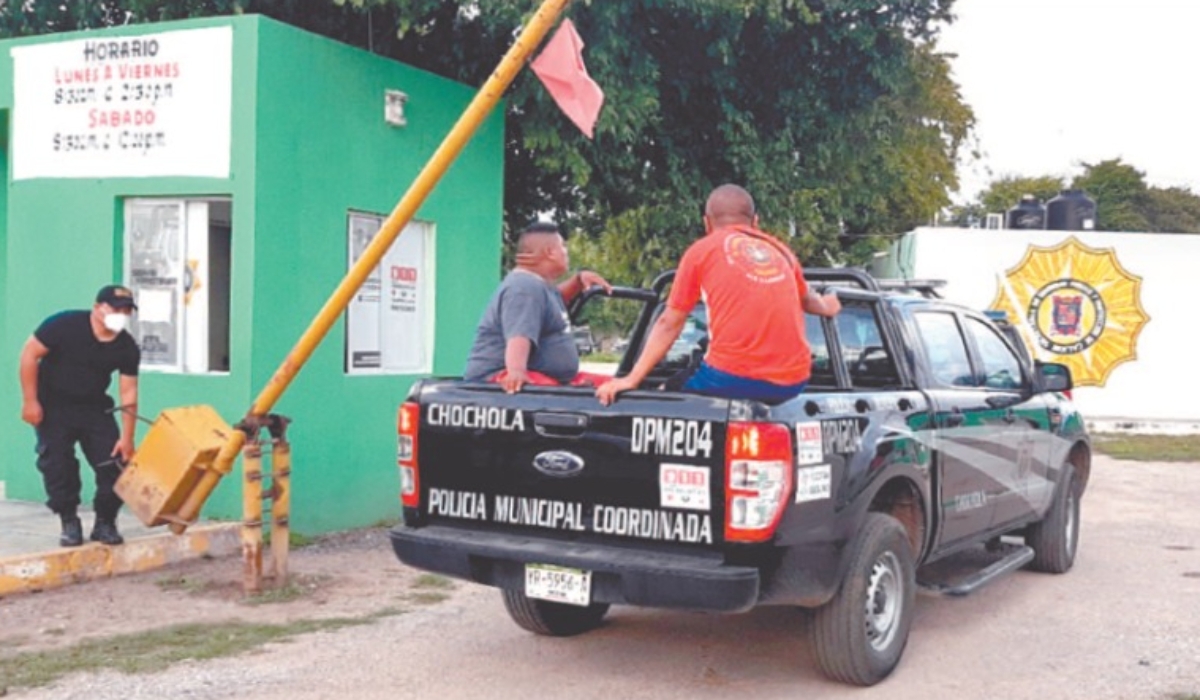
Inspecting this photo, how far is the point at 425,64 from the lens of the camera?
10.8 meters

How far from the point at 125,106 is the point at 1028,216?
1883 centimetres

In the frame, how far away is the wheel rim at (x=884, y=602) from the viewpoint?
5387mm

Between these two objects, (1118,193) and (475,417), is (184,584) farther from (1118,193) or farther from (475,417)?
(1118,193)

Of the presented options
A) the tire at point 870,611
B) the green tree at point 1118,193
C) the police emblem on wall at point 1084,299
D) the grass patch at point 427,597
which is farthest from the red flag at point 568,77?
the green tree at point 1118,193

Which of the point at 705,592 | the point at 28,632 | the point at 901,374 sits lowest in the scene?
the point at 28,632

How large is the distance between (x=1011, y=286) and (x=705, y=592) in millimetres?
16570

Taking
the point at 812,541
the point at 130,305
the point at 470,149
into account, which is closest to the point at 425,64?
the point at 470,149

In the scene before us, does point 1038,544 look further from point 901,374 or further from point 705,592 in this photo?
point 705,592

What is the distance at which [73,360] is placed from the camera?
7.25 metres

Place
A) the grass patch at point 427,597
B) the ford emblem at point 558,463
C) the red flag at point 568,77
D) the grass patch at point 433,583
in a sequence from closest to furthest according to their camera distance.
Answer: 1. the ford emblem at point 558,463
2. the red flag at point 568,77
3. the grass patch at point 427,597
4. the grass patch at point 433,583

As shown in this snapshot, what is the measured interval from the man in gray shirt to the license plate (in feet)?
3.20

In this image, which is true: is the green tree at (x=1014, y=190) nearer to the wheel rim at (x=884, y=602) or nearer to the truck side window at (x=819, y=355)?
the truck side window at (x=819, y=355)

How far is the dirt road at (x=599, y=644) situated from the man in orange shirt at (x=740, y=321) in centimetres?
137

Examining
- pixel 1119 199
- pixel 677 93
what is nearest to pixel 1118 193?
pixel 1119 199
